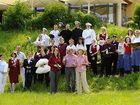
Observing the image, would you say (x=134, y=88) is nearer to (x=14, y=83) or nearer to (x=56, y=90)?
(x=56, y=90)

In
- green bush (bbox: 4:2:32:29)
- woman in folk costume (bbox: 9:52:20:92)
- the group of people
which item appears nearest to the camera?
the group of people

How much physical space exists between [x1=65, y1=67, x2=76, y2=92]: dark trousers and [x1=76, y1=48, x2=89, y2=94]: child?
29 cm

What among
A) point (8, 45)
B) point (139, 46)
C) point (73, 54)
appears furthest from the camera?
point (8, 45)

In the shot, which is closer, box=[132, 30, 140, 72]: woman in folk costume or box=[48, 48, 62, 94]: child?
box=[48, 48, 62, 94]: child

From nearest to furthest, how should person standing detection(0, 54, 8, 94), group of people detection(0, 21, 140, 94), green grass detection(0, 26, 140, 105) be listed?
green grass detection(0, 26, 140, 105) < person standing detection(0, 54, 8, 94) < group of people detection(0, 21, 140, 94)

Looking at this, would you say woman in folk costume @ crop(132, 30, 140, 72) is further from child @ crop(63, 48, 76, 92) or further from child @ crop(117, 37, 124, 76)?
child @ crop(63, 48, 76, 92)

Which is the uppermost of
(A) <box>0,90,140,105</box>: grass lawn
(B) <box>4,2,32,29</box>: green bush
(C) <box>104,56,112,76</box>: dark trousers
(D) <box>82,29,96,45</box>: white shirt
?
(B) <box>4,2,32,29</box>: green bush

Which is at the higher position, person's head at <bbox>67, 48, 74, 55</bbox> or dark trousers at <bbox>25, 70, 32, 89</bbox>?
person's head at <bbox>67, 48, 74, 55</bbox>

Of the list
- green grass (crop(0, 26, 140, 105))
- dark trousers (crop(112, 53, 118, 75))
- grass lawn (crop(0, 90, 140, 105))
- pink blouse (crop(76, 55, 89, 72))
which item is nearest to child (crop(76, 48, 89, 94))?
pink blouse (crop(76, 55, 89, 72))

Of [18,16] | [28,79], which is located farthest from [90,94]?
[18,16]

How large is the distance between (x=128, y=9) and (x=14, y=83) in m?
25.4

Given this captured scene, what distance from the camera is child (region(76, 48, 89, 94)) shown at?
68.4ft

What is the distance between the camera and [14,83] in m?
22.7

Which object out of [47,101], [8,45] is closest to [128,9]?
[8,45]
